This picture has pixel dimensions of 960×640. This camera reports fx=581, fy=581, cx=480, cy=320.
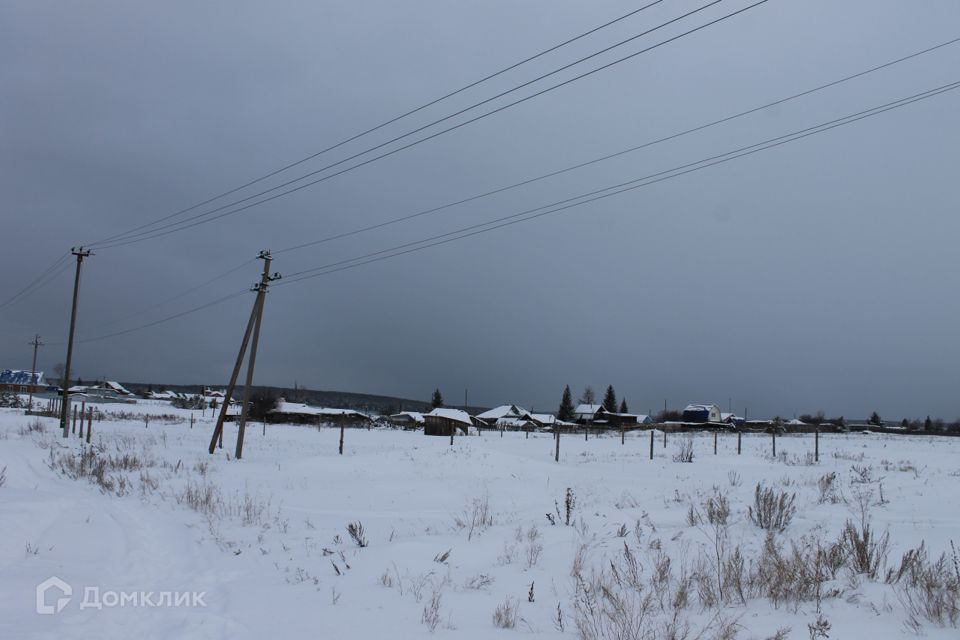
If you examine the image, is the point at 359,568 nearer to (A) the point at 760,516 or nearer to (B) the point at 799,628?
(B) the point at 799,628

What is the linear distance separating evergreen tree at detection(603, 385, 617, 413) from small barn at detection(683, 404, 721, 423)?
28.4m

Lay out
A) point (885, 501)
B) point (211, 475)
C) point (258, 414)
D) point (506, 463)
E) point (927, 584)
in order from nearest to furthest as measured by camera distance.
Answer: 1. point (927, 584)
2. point (885, 501)
3. point (211, 475)
4. point (506, 463)
5. point (258, 414)

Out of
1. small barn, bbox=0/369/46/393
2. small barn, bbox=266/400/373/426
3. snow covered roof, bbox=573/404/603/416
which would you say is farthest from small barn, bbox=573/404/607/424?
small barn, bbox=0/369/46/393

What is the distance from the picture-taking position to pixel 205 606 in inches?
214

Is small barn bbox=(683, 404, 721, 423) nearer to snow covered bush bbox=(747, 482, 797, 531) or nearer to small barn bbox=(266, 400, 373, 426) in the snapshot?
small barn bbox=(266, 400, 373, 426)

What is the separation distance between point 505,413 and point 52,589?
10294 centimetres

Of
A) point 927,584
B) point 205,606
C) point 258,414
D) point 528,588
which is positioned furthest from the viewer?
point 258,414

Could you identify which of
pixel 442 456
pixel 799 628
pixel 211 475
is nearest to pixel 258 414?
pixel 442 456

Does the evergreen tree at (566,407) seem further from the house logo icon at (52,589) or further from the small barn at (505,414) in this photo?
the house logo icon at (52,589)

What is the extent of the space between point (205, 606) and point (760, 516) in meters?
7.63

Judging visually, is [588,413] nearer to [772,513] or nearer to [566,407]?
[566,407]

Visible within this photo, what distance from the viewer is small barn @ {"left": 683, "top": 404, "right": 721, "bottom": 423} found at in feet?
304

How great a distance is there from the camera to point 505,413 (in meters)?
107

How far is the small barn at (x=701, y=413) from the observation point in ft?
304
